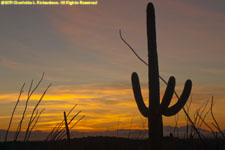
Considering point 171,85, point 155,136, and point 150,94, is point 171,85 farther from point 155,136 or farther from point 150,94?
point 155,136

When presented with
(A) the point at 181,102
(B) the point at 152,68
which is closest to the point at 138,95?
(B) the point at 152,68

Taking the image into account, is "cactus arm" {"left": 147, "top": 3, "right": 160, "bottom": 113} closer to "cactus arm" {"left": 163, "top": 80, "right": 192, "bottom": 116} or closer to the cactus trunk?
the cactus trunk

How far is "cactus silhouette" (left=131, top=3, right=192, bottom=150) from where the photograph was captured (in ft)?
20.7

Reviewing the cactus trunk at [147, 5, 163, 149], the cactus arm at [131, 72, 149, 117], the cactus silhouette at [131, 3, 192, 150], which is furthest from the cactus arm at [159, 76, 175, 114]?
the cactus arm at [131, 72, 149, 117]

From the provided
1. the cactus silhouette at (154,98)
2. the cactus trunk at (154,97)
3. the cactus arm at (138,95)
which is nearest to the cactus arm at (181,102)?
the cactus silhouette at (154,98)

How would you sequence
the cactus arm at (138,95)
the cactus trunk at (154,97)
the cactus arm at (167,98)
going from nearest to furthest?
the cactus arm at (167,98)
the cactus trunk at (154,97)
the cactus arm at (138,95)

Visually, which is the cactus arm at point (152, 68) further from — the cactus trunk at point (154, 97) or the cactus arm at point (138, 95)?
the cactus arm at point (138, 95)

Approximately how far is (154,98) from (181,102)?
47cm

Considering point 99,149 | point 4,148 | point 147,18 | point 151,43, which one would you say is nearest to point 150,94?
point 151,43

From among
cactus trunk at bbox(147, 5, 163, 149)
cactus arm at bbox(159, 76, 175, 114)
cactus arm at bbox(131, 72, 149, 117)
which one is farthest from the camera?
cactus arm at bbox(131, 72, 149, 117)

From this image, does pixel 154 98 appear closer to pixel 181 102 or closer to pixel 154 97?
pixel 154 97

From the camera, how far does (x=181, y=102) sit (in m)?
6.36

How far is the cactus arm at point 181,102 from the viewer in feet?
20.5

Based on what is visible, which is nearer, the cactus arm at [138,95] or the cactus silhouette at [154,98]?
the cactus silhouette at [154,98]
